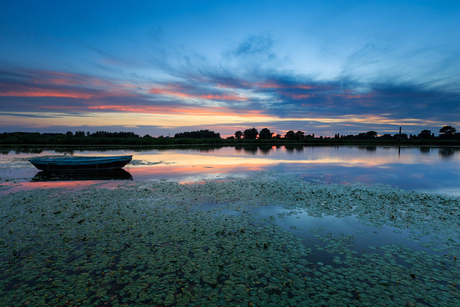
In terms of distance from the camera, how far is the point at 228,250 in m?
7.71

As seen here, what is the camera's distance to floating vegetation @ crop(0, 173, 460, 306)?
5492 mm

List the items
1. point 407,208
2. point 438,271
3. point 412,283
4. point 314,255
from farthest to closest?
point 407,208, point 314,255, point 438,271, point 412,283

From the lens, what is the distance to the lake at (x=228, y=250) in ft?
18.2

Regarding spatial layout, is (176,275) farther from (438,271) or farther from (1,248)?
(438,271)

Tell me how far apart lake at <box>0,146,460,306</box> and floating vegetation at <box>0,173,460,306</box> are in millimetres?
35

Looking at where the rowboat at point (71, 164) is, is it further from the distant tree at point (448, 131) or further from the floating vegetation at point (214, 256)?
the distant tree at point (448, 131)

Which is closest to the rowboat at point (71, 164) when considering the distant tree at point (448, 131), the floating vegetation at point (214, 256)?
the floating vegetation at point (214, 256)

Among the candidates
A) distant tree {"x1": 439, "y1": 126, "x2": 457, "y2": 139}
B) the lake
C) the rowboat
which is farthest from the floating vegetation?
distant tree {"x1": 439, "y1": 126, "x2": 457, "y2": 139}

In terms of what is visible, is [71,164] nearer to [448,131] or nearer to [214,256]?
[214,256]

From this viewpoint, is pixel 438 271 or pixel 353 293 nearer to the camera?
pixel 353 293

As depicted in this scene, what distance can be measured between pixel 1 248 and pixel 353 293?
36.9ft

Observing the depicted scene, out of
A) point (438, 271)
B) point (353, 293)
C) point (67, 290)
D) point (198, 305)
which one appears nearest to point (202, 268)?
point (198, 305)

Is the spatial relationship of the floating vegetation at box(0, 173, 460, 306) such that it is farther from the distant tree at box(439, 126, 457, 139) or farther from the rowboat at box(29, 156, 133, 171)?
the distant tree at box(439, 126, 457, 139)

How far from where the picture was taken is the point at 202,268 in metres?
6.62
